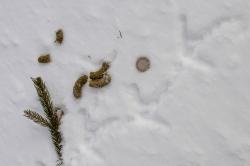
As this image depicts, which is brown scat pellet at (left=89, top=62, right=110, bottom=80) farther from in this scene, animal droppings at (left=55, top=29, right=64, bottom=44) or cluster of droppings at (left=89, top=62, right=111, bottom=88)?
animal droppings at (left=55, top=29, right=64, bottom=44)

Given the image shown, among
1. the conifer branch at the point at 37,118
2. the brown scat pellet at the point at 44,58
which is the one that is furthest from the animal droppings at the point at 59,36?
the conifer branch at the point at 37,118

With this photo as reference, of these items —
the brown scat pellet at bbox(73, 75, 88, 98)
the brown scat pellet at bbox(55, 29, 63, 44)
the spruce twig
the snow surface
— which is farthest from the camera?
the brown scat pellet at bbox(55, 29, 63, 44)

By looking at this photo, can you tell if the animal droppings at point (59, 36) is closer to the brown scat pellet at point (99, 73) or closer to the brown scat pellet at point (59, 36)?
the brown scat pellet at point (59, 36)

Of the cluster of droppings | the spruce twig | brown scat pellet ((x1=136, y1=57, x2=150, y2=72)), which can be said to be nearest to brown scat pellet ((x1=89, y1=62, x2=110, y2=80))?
the cluster of droppings

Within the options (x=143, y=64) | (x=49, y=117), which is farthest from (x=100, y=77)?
(x=49, y=117)

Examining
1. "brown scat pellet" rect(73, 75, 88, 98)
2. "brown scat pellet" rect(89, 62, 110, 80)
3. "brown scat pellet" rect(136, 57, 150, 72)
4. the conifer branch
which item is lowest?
the conifer branch

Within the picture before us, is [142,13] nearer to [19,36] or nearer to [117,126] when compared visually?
[117,126]

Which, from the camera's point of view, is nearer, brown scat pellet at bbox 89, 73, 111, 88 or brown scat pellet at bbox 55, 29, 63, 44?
brown scat pellet at bbox 89, 73, 111, 88

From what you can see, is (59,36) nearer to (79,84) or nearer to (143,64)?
(79,84)
